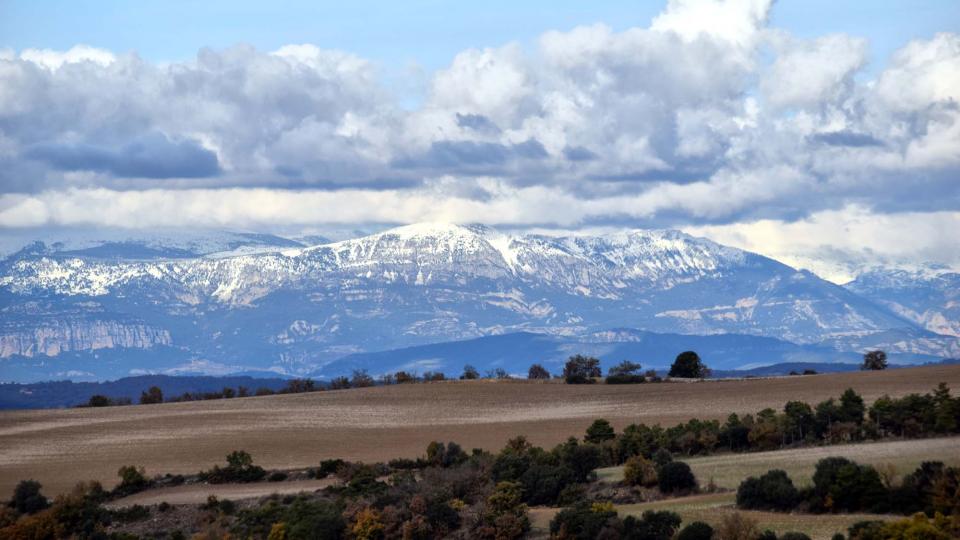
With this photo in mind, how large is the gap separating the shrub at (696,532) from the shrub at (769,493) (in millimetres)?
5899

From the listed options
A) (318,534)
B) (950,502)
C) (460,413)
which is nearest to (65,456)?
(460,413)

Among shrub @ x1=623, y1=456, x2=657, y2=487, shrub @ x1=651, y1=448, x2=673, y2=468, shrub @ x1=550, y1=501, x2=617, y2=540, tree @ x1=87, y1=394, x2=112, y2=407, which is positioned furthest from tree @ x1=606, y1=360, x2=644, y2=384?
shrub @ x1=550, y1=501, x2=617, y2=540

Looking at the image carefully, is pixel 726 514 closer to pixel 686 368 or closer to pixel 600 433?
pixel 600 433

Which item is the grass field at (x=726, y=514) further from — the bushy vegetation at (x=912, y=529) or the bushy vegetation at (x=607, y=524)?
the bushy vegetation at (x=912, y=529)

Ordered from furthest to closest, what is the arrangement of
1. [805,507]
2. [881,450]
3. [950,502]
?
[881,450], [805,507], [950,502]

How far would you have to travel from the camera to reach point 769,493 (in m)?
50.8

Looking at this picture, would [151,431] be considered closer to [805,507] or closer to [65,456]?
[65,456]

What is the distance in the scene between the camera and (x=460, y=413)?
109m

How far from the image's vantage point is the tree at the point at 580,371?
12938cm

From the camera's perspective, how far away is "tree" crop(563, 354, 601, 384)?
129 m

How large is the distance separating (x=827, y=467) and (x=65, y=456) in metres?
56.9

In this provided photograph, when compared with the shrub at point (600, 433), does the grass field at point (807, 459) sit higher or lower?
lower

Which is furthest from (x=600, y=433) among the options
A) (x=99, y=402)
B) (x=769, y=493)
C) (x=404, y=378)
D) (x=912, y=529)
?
(x=99, y=402)

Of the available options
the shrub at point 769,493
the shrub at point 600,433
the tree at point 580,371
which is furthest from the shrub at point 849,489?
the tree at point 580,371
